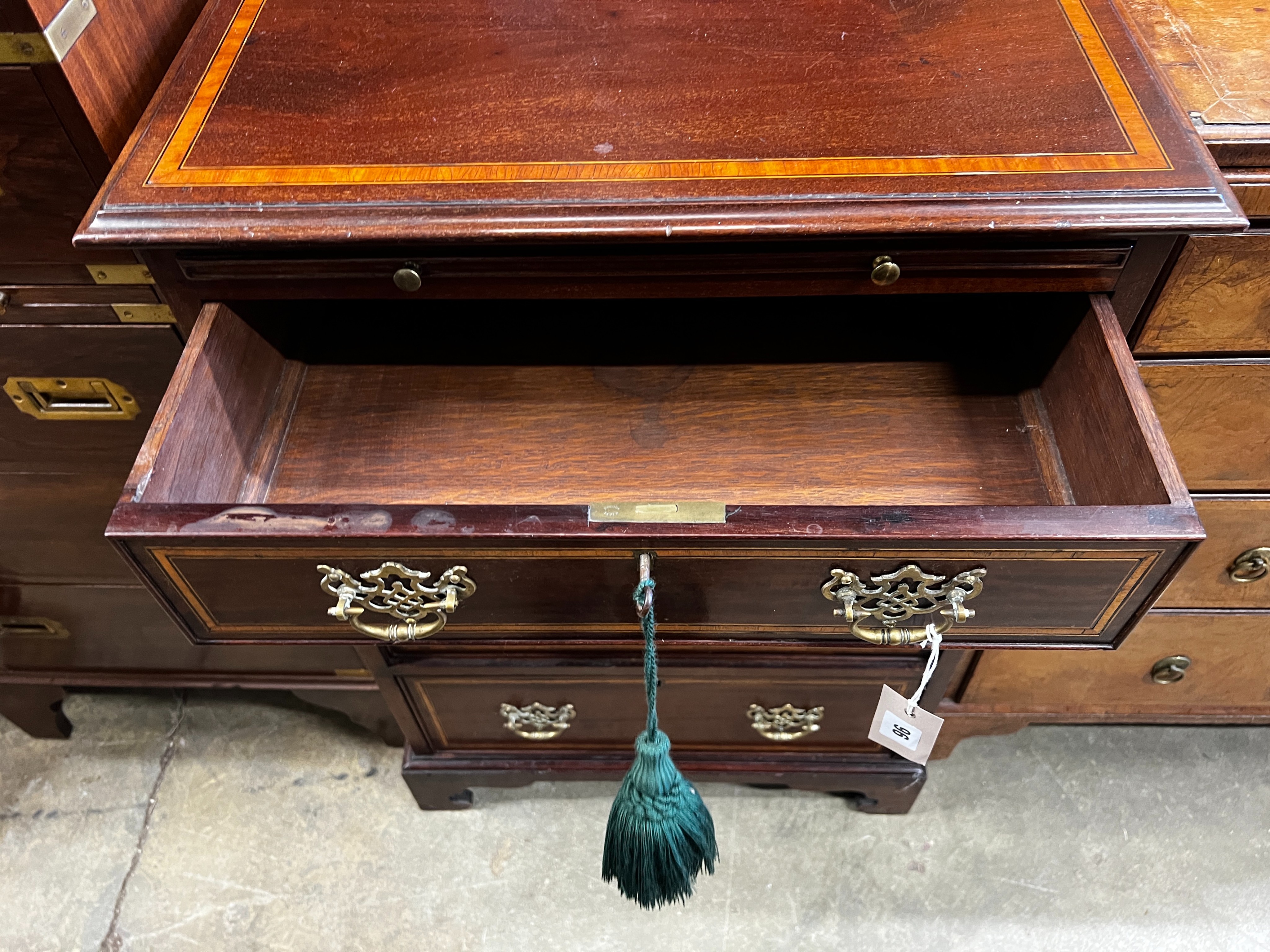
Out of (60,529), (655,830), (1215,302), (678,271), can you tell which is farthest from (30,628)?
(1215,302)

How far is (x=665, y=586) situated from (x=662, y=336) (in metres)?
0.35

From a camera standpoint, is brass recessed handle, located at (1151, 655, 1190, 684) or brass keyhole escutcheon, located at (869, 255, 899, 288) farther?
brass recessed handle, located at (1151, 655, 1190, 684)

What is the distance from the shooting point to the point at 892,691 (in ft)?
2.64

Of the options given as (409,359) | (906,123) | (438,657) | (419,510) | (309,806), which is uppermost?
(906,123)

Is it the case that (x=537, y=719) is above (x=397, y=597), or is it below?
below

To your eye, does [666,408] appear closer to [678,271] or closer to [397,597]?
[678,271]

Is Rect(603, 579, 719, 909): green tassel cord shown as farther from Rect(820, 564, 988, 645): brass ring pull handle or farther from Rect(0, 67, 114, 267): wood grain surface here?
Rect(0, 67, 114, 267): wood grain surface

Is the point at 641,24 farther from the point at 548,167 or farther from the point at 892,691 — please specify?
the point at 892,691

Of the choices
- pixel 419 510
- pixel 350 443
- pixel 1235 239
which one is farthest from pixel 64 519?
pixel 1235 239

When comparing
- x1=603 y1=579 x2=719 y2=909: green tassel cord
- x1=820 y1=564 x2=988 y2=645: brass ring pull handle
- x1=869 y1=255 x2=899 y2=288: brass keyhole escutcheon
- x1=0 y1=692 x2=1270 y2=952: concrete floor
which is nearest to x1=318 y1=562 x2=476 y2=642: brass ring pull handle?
x1=603 y1=579 x2=719 y2=909: green tassel cord

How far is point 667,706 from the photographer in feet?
3.20

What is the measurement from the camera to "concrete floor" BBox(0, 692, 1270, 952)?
3.60ft

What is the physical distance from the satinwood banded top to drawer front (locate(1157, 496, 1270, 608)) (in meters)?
0.39

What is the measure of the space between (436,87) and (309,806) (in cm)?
93
